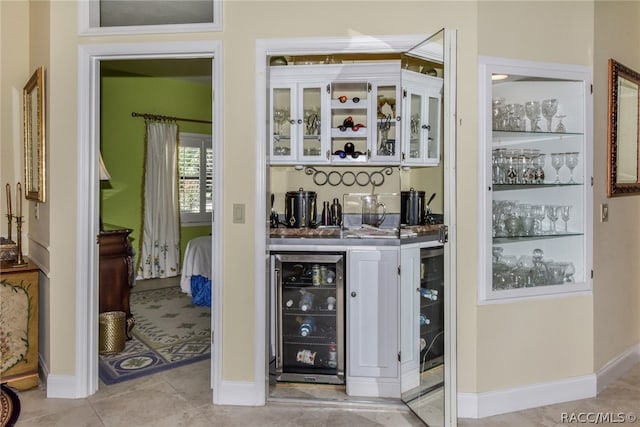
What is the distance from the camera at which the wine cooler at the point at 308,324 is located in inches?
121

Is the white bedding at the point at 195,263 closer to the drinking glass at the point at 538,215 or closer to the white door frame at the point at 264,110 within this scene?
the white door frame at the point at 264,110

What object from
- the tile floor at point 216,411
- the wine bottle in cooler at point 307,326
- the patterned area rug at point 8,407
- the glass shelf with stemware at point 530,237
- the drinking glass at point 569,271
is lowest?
the tile floor at point 216,411

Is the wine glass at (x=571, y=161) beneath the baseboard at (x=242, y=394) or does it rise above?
above

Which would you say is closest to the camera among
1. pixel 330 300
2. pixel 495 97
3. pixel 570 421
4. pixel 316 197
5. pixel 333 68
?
pixel 570 421

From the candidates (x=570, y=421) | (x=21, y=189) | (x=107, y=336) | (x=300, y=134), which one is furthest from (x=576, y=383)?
(x=21, y=189)

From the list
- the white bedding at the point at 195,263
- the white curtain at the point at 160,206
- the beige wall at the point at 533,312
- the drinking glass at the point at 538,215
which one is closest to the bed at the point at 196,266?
the white bedding at the point at 195,263

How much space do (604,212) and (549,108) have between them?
0.84 meters

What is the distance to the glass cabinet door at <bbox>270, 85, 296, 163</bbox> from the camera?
3527mm

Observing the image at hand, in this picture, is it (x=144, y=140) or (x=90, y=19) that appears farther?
(x=144, y=140)

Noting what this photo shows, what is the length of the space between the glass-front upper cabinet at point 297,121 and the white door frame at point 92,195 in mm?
791

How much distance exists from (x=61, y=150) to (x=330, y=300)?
6.81ft

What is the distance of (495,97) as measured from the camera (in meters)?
2.82

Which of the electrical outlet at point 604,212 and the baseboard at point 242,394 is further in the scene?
the electrical outlet at point 604,212

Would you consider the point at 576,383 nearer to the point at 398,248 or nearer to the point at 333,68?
the point at 398,248
